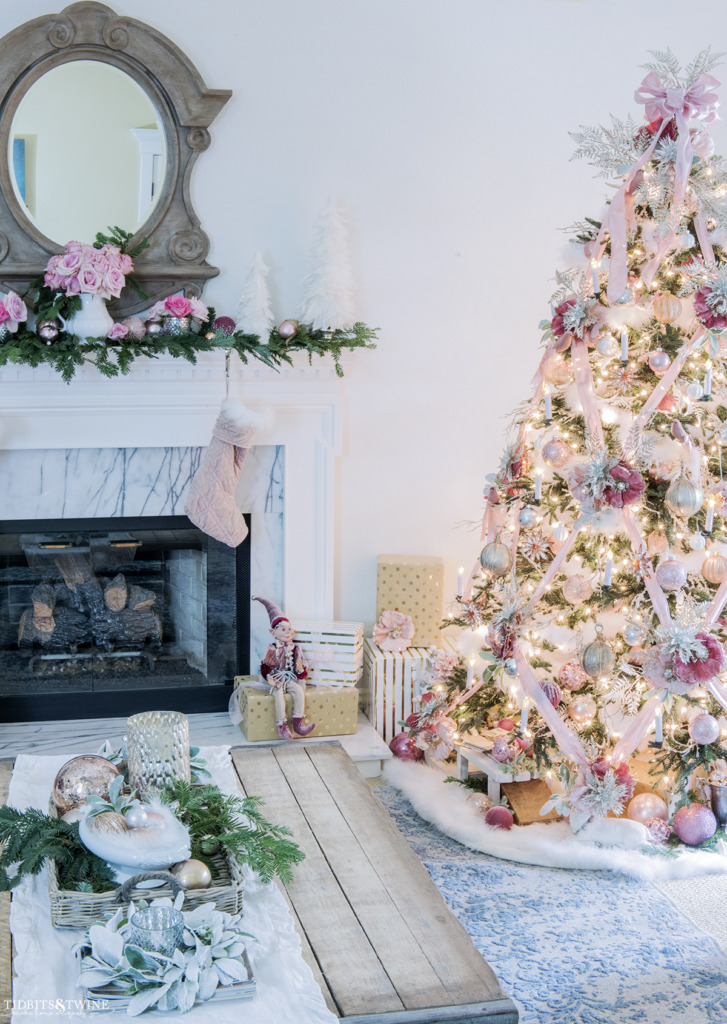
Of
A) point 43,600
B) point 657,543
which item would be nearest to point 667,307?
point 657,543

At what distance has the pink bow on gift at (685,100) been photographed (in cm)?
271

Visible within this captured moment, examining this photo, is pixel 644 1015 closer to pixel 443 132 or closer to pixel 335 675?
pixel 335 675

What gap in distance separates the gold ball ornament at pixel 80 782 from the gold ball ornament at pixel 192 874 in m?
0.27

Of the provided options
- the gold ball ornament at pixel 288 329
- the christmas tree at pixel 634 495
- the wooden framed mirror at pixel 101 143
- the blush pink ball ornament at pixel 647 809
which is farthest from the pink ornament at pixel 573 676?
the wooden framed mirror at pixel 101 143

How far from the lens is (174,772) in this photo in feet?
6.28

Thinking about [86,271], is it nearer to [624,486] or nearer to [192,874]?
[624,486]

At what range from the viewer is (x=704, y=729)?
8.98 ft

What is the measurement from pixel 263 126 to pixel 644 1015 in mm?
2857

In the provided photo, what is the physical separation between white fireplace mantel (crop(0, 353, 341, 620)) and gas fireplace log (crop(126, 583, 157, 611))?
1.65 feet

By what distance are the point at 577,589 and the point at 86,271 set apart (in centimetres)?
179

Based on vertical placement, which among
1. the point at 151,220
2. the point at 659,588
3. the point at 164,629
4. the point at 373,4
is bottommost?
the point at 164,629

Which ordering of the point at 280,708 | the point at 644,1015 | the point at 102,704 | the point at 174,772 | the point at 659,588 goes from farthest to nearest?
the point at 102,704 → the point at 280,708 → the point at 659,588 → the point at 644,1015 → the point at 174,772

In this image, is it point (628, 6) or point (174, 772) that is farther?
point (628, 6)

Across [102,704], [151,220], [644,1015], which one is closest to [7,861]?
[644,1015]
